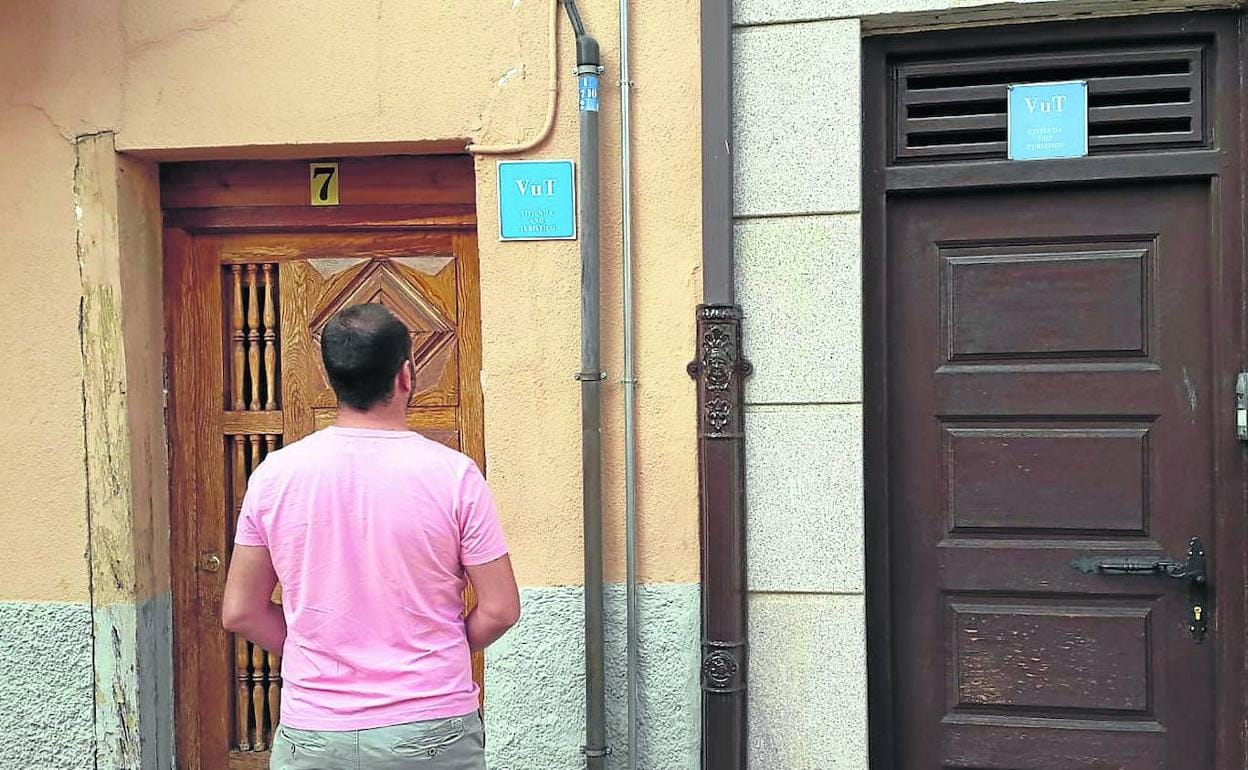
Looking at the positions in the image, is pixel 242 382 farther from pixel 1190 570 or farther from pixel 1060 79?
pixel 1190 570

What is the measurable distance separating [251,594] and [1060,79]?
293 centimetres

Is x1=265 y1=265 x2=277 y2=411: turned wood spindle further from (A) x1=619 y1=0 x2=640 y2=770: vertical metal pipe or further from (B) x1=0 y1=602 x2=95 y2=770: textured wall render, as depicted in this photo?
(A) x1=619 y1=0 x2=640 y2=770: vertical metal pipe

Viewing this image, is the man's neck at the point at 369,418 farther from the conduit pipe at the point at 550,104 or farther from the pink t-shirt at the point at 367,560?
the conduit pipe at the point at 550,104

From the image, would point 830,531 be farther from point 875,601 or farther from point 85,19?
point 85,19

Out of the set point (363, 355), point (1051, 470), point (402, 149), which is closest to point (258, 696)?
point (402, 149)

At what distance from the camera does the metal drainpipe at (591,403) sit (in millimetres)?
3604

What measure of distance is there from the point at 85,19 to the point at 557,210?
5.91ft

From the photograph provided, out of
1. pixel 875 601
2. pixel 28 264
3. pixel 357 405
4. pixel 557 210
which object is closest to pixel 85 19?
pixel 28 264

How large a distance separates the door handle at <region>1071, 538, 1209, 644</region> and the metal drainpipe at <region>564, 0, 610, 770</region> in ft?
5.40

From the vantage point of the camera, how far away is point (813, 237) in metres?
3.59

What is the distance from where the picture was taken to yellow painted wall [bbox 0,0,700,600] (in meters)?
3.66

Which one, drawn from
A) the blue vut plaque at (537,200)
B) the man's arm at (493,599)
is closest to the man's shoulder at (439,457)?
the man's arm at (493,599)

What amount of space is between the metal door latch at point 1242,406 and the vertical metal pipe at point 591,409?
Answer: 2008mm

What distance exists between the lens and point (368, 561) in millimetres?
2438
